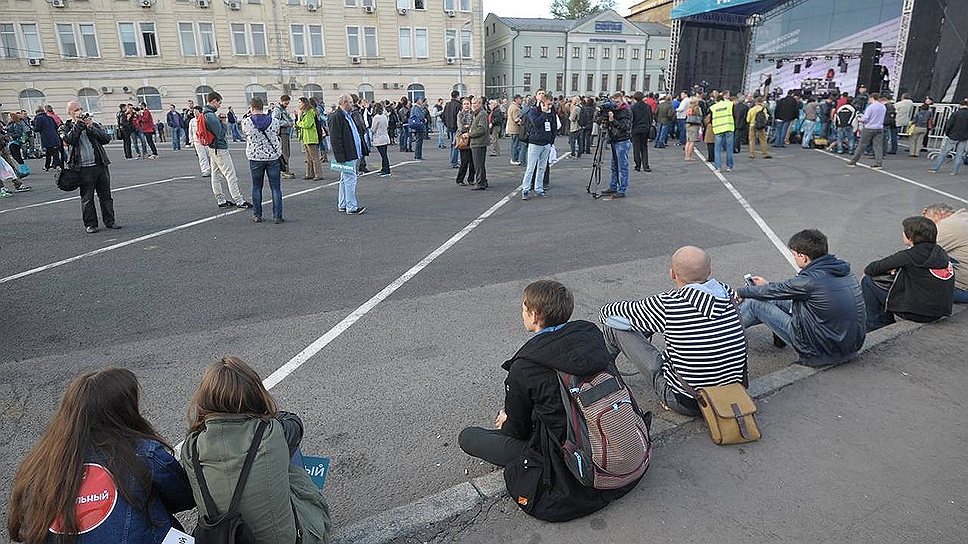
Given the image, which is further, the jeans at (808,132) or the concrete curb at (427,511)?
the jeans at (808,132)

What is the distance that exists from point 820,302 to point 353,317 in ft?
13.0

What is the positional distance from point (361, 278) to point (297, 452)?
13.8 feet

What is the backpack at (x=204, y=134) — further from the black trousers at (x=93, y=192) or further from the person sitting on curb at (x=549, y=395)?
the person sitting on curb at (x=549, y=395)

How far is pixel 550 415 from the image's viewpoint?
2.72 meters

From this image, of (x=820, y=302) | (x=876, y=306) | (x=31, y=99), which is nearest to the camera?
(x=820, y=302)

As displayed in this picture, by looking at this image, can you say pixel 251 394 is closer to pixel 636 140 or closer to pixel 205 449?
pixel 205 449

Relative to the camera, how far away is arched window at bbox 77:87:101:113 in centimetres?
4153

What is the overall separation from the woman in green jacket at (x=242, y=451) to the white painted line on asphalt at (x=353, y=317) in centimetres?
214

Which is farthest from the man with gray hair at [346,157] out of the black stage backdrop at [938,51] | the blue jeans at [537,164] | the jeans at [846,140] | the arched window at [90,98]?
the arched window at [90,98]

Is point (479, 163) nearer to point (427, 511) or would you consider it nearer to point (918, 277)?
point (918, 277)

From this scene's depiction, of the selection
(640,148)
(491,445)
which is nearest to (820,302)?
(491,445)

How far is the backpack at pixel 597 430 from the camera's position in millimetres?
2654

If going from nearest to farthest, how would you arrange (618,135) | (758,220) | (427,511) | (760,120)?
(427,511)
(758,220)
(618,135)
(760,120)

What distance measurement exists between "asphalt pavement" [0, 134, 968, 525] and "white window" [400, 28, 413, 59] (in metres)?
38.5
